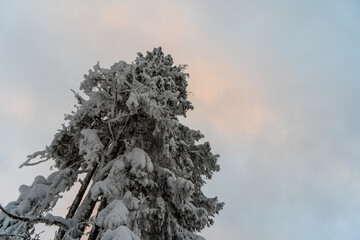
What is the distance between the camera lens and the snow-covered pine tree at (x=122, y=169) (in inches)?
246

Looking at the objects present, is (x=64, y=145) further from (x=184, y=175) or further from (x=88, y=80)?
(x=184, y=175)

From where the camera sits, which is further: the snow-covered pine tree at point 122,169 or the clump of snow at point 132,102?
the clump of snow at point 132,102

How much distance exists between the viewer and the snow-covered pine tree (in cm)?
624

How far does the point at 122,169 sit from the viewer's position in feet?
22.2

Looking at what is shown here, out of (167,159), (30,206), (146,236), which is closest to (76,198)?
(30,206)

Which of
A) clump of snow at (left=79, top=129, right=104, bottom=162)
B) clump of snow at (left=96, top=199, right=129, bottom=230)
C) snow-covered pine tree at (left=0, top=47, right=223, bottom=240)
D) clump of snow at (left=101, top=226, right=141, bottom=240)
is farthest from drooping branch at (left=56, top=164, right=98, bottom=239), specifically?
clump of snow at (left=101, top=226, right=141, bottom=240)

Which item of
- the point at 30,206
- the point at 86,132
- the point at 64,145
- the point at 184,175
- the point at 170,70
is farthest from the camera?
the point at 170,70

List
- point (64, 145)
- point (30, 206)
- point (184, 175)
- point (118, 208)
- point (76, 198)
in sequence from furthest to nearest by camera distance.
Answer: point (184, 175) < point (64, 145) < point (76, 198) < point (30, 206) < point (118, 208)

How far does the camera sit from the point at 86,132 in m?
7.17

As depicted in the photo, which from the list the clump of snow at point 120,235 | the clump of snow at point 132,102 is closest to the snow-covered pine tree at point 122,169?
the clump of snow at point 132,102

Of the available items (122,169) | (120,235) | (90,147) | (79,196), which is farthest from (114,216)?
(79,196)

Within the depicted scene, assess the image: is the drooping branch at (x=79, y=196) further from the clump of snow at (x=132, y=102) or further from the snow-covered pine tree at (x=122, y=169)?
the clump of snow at (x=132, y=102)

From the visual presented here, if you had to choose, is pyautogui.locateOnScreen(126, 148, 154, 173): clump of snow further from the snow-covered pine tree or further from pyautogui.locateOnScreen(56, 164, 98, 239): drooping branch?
pyautogui.locateOnScreen(56, 164, 98, 239): drooping branch

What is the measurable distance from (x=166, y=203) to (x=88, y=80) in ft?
17.6
